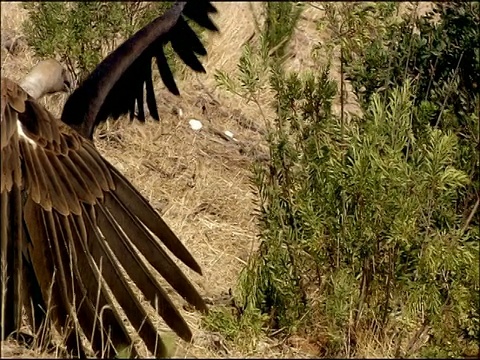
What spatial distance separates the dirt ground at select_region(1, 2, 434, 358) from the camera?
771 cm

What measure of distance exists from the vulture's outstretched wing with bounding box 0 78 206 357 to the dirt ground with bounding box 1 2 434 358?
1.02 m

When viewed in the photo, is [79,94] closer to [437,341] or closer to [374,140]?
[374,140]

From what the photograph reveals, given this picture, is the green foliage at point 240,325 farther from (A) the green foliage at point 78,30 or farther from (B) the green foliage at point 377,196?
(A) the green foliage at point 78,30

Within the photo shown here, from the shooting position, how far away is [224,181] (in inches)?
358

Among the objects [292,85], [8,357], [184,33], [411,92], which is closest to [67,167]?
[8,357]

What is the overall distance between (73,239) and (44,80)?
218 cm

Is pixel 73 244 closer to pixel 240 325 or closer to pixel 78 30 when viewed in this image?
pixel 240 325

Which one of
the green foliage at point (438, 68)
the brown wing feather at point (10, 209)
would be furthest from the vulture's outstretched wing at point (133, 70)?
the green foliage at point (438, 68)

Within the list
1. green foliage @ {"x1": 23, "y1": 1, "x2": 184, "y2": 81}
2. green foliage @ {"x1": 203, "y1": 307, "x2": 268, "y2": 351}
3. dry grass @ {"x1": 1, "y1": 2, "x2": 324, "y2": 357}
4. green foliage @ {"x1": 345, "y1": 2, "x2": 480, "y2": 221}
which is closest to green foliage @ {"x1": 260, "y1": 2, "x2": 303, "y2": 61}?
dry grass @ {"x1": 1, "y1": 2, "x2": 324, "y2": 357}

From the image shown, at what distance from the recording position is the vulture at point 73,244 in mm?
4750

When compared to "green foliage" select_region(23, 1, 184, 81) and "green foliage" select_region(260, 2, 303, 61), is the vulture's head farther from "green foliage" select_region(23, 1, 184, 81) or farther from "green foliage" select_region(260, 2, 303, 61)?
"green foliage" select_region(260, 2, 303, 61)

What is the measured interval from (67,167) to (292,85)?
1.45 metres

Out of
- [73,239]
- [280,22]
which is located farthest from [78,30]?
[73,239]

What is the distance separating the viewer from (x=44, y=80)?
686 centimetres
